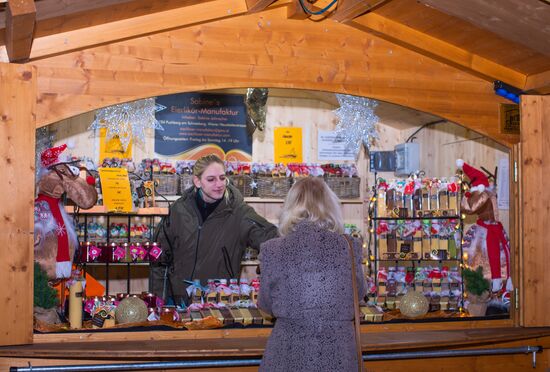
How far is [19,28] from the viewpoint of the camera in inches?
160

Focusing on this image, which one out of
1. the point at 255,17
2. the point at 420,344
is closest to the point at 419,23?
the point at 255,17

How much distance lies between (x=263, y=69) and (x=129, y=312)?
1.85 metres

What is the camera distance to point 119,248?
18.4 feet

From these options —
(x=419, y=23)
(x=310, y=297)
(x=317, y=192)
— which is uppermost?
(x=419, y=23)

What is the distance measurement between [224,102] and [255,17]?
2391mm

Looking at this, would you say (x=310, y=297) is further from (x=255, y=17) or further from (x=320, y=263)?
(x=255, y=17)

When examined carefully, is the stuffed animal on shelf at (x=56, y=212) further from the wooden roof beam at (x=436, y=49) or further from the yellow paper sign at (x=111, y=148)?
the wooden roof beam at (x=436, y=49)

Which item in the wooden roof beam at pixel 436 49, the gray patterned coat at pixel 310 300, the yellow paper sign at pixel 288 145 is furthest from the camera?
the yellow paper sign at pixel 288 145

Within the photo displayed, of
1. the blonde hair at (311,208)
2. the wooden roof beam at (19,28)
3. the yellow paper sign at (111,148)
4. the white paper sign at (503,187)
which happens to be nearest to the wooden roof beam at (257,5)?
the wooden roof beam at (19,28)

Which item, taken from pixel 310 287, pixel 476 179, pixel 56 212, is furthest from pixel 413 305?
pixel 56 212

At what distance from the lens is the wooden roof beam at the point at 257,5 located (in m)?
4.95

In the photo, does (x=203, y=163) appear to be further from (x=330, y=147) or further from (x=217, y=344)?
(x=217, y=344)

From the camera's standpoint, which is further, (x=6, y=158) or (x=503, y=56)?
(x=503, y=56)

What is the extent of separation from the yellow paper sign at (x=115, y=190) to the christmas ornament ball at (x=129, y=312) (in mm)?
1022
